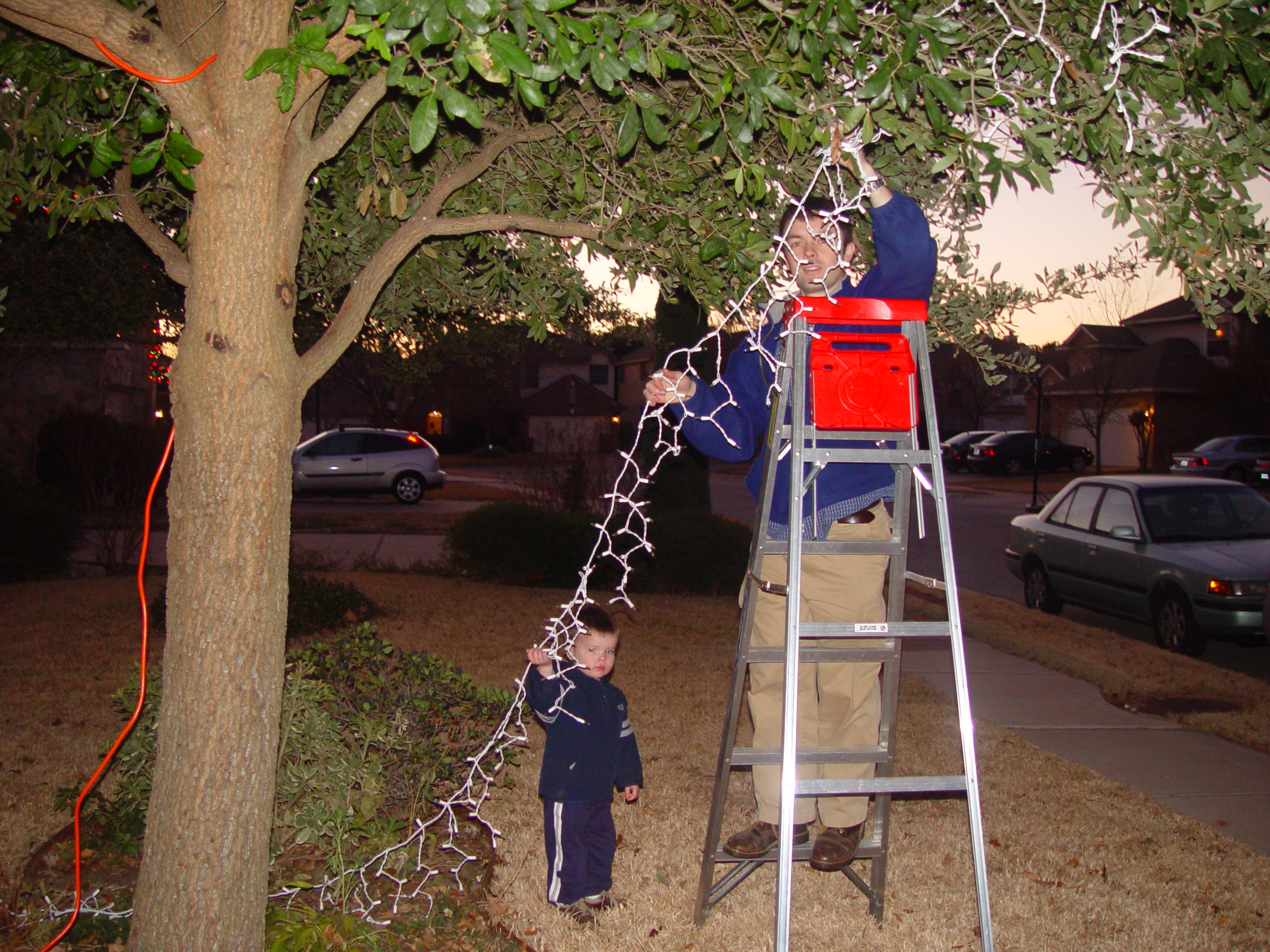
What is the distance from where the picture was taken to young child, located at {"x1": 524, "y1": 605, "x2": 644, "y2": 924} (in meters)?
3.20

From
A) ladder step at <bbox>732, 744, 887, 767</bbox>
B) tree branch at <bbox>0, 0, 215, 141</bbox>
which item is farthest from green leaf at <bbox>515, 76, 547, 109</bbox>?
ladder step at <bbox>732, 744, 887, 767</bbox>

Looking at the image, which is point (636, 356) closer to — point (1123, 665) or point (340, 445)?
point (340, 445)

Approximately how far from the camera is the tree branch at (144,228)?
2.95 meters

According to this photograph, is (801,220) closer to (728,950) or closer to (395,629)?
(728,950)

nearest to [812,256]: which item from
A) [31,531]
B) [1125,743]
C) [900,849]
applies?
[900,849]

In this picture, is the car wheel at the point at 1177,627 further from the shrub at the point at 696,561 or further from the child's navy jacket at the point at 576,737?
the child's navy jacket at the point at 576,737

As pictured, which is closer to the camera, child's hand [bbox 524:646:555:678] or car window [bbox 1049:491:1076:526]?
child's hand [bbox 524:646:555:678]

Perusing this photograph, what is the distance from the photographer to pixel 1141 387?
3762cm

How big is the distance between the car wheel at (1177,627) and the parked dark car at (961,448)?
29.7m

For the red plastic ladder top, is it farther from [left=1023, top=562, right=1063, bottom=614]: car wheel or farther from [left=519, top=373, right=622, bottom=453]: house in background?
[left=519, top=373, right=622, bottom=453]: house in background

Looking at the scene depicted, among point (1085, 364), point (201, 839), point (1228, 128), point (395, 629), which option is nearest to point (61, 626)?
point (395, 629)

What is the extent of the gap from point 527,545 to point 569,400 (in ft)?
132

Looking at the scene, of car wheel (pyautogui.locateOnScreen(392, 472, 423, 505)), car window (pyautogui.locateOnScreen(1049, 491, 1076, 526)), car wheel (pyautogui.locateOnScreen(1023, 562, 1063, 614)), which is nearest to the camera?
car window (pyautogui.locateOnScreen(1049, 491, 1076, 526))

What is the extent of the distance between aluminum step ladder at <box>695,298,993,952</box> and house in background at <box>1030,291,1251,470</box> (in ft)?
104
